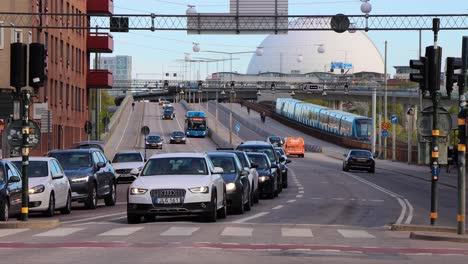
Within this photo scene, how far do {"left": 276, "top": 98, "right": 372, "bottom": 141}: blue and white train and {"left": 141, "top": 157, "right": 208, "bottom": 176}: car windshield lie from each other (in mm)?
88728

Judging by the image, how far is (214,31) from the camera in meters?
50.4

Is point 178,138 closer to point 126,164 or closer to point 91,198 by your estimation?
point 126,164

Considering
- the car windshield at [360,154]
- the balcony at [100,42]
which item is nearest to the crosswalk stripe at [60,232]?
the car windshield at [360,154]

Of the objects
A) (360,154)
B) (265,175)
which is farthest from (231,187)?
(360,154)

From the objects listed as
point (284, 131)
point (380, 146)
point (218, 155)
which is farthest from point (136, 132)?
point (218, 155)

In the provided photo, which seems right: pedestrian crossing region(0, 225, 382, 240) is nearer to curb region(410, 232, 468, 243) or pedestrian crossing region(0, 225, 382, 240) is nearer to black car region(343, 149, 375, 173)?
curb region(410, 232, 468, 243)

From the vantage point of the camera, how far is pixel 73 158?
3312 cm

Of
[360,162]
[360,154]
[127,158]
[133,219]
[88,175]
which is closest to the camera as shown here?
[133,219]

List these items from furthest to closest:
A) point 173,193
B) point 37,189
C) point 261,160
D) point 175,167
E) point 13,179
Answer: point 261,160, point 37,189, point 13,179, point 175,167, point 173,193

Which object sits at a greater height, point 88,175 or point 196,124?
point 88,175

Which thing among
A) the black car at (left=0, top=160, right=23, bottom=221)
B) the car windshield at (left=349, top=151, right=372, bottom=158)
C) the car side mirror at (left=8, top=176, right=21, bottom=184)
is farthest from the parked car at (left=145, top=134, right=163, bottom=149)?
the car side mirror at (left=8, top=176, right=21, bottom=184)

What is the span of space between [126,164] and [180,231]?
30.0 metres

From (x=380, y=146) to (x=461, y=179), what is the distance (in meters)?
85.1

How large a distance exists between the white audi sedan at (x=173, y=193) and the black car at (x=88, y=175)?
323 inches
